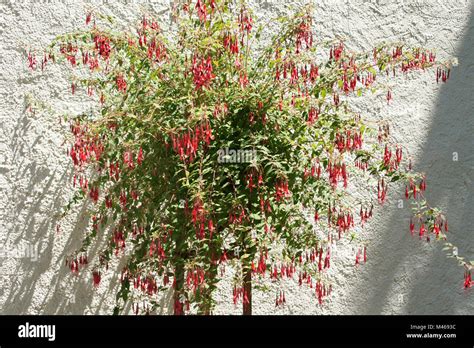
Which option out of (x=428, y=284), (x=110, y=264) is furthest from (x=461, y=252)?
(x=110, y=264)

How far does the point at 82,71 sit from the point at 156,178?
171 centimetres

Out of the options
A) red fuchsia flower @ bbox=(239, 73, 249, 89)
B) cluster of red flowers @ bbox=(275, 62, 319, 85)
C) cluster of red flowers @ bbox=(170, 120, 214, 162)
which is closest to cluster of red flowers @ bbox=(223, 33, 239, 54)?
red fuchsia flower @ bbox=(239, 73, 249, 89)

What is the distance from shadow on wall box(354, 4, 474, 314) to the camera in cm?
556

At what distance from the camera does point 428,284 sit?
560cm

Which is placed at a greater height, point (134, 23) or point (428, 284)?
point (134, 23)

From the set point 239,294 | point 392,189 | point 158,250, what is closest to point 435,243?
point 392,189

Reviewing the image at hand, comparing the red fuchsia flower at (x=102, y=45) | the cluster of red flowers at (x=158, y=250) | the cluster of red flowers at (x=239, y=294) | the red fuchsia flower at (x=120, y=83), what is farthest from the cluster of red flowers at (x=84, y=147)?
the cluster of red flowers at (x=239, y=294)

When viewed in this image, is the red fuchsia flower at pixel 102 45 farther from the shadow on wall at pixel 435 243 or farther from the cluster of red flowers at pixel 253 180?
the shadow on wall at pixel 435 243

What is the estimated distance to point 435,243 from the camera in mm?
5598

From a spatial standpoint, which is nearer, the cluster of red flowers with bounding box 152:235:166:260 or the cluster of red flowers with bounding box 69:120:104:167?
the cluster of red flowers with bounding box 152:235:166:260

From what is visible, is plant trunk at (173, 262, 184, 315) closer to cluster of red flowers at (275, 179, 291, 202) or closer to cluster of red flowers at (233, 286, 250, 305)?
cluster of red flowers at (233, 286, 250, 305)

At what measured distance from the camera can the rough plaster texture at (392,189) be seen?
5.22 meters
